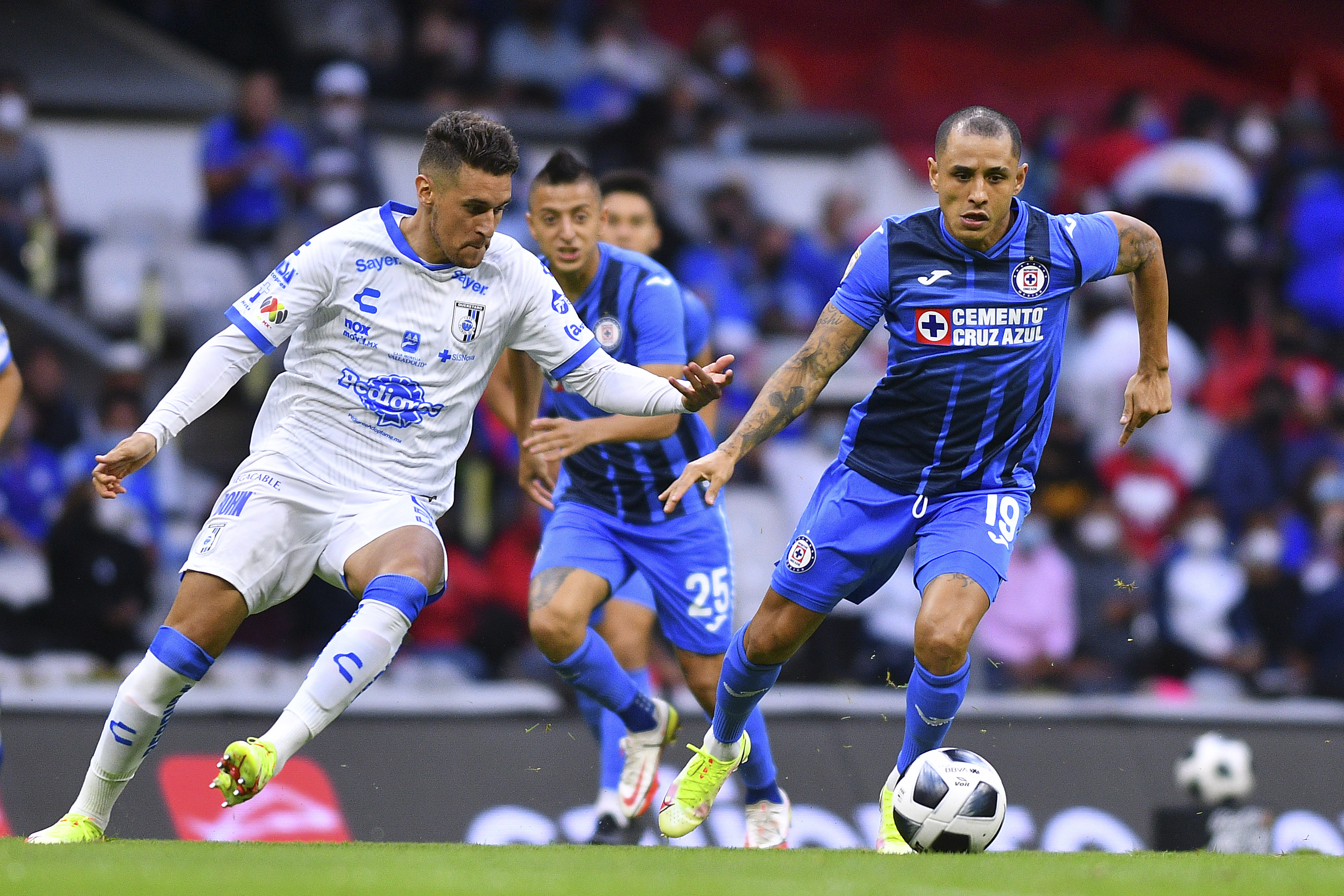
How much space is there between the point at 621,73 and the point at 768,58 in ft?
9.91

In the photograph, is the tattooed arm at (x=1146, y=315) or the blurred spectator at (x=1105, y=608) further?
the blurred spectator at (x=1105, y=608)

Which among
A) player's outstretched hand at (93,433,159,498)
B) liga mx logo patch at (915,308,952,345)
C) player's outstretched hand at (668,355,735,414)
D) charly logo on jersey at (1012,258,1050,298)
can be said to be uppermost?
charly logo on jersey at (1012,258,1050,298)

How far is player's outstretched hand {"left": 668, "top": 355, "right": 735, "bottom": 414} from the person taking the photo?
6.02 meters

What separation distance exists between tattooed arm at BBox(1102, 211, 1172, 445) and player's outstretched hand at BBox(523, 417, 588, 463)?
2.22m

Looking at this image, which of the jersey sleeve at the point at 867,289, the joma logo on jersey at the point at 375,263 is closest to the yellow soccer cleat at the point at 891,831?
the jersey sleeve at the point at 867,289

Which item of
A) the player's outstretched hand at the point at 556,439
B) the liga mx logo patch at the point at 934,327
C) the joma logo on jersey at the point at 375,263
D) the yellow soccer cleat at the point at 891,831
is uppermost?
the joma logo on jersey at the point at 375,263

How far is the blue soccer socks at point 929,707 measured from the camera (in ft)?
20.1

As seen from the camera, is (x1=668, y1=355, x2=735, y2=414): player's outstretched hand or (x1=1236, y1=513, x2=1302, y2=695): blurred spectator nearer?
(x1=668, y1=355, x2=735, y2=414): player's outstretched hand

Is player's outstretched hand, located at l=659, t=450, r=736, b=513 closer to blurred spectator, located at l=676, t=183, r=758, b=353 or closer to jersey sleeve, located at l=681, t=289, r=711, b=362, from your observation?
jersey sleeve, located at l=681, t=289, r=711, b=362

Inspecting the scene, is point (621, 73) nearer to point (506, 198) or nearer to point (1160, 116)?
point (1160, 116)

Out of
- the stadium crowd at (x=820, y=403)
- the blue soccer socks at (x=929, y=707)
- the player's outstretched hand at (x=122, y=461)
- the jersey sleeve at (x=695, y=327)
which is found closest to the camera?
the player's outstretched hand at (x=122, y=461)

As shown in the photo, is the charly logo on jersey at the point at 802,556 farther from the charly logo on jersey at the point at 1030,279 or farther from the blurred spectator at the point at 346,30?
the blurred spectator at the point at 346,30

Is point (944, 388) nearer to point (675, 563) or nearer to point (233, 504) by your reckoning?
point (675, 563)

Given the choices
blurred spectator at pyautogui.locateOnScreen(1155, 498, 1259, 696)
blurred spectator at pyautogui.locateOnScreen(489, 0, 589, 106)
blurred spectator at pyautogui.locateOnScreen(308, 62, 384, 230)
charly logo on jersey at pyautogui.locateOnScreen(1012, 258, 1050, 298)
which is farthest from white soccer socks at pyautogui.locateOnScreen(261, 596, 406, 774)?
blurred spectator at pyautogui.locateOnScreen(489, 0, 589, 106)
